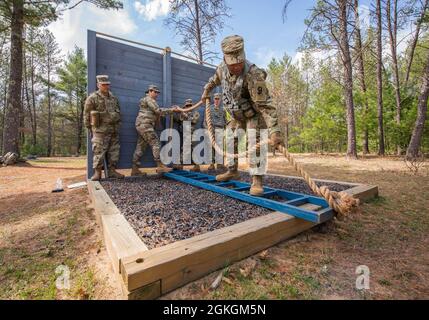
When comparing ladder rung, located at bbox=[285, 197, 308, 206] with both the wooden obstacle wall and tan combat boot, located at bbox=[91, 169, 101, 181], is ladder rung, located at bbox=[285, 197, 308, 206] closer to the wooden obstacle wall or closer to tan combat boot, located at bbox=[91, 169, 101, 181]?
tan combat boot, located at bbox=[91, 169, 101, 181]

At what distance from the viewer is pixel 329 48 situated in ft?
29.0

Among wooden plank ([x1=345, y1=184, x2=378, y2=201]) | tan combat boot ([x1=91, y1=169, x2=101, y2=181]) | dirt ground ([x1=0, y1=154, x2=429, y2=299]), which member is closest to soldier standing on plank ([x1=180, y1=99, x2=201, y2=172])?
tan combat boot ([x1=91, y1=169, x2=101, y2=181])

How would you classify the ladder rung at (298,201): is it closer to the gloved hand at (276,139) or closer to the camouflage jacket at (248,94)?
the gloved hand at (276,139)

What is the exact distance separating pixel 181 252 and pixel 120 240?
466mm

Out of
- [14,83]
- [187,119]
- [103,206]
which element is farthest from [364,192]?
[14,83]

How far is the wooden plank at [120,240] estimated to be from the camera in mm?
1271

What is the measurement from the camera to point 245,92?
257 centimetres

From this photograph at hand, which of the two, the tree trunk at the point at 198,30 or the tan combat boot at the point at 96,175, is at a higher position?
the tree trunk at the point at 198,30

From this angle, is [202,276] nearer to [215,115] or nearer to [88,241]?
[88,241]

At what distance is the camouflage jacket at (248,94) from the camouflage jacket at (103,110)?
221 centimetres

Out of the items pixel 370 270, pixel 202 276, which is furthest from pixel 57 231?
pixel 370 270

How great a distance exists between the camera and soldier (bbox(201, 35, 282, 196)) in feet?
7.38

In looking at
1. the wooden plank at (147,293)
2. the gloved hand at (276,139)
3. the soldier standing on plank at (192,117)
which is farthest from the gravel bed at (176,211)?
the soldier standing on plank at (192,117)

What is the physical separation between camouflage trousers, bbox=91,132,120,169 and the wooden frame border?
239cm
